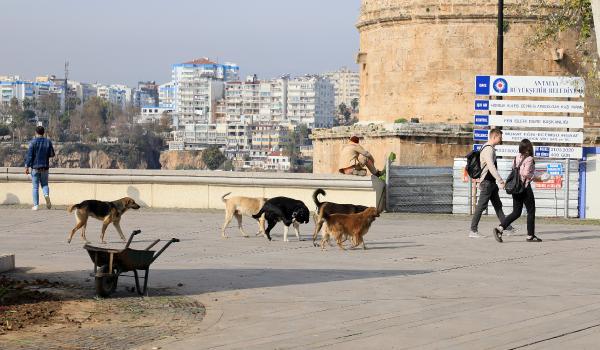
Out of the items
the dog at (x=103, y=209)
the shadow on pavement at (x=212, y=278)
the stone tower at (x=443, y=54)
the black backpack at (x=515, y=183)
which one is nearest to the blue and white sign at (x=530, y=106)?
the black backpack at (x=515, y=183)

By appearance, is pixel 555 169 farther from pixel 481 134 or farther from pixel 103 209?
pixel 103 209

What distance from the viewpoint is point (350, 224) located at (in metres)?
14.4

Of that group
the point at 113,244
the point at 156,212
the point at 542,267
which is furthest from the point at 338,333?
the point at 156,212

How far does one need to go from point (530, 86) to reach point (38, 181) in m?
10.3

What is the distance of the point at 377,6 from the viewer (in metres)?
36.3

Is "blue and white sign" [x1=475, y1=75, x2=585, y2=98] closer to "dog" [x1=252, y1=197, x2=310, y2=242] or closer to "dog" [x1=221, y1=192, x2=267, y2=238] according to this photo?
"dog" [x1=221, y1=192, x2=267, y2=238]

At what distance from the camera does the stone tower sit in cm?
3394

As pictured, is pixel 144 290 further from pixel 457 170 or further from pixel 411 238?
pixel 457 170

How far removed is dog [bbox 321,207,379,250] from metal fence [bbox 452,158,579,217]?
744 cm

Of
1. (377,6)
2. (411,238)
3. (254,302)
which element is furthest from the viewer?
(377,6)

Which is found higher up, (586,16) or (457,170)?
(586,16)

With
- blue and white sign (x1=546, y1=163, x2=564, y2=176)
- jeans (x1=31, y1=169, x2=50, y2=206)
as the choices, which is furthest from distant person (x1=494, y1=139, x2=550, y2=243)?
jeans (x1=31, y1=169, x2=50, y2=206)

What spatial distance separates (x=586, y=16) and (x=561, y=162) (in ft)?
14.2

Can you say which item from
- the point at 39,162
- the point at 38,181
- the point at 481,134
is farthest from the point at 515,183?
the point at 38,181
